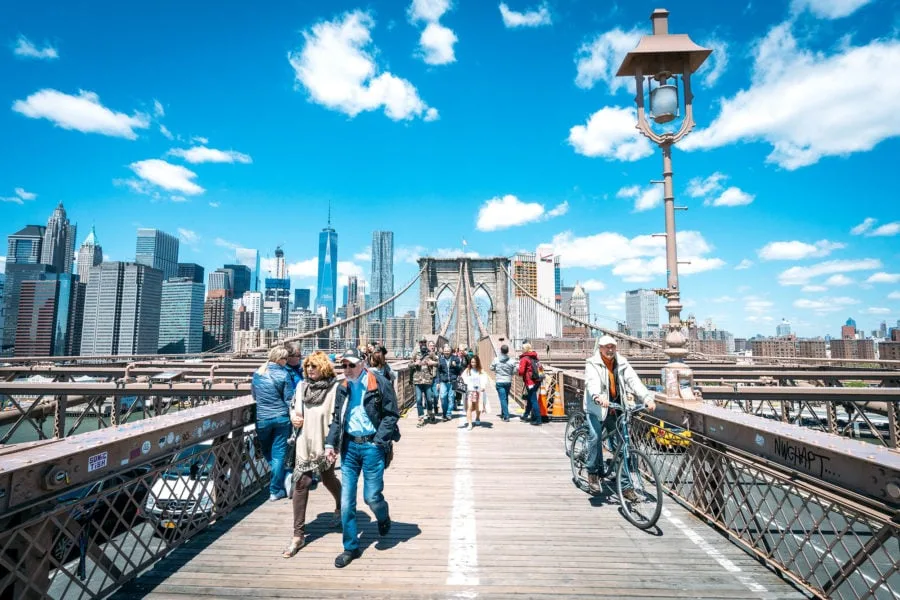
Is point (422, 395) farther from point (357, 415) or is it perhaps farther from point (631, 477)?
point (357, 415)

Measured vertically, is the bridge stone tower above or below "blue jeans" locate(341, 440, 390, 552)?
above

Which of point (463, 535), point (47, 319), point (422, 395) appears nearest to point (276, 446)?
point (463, 535)

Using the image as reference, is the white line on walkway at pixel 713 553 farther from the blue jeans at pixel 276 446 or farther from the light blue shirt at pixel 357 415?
the blue jeans at pixel 276 446

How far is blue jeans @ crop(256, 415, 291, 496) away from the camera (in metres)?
4.97

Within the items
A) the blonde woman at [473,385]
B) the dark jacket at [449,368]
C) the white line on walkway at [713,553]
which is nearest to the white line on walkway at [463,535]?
the white line on walkway at [713,553]

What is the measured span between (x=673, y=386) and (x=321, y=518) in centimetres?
410

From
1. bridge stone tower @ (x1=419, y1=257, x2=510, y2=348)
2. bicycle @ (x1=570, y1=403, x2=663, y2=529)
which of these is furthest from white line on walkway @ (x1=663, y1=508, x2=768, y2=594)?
bridge stone tower @ (x1=419, y1=257, x2=510, y2=348)

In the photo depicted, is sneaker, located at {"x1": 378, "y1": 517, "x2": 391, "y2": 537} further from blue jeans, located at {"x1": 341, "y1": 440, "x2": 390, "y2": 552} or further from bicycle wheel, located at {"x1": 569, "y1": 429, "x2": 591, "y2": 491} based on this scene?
bicycle wheel, located at {"x1": 569, "y1": 429, "x2": 591, "y2": 491}

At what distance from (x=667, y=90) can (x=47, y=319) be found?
19593 cm

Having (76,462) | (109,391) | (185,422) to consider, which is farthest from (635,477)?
(109,391)

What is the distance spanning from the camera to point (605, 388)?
4723 mm

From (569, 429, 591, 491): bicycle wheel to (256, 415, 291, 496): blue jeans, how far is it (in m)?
3.30

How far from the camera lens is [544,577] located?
133 inches

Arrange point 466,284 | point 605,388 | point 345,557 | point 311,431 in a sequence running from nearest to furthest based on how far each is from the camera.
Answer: point 345,557, point 311,431, point 605,388, point 466,284
